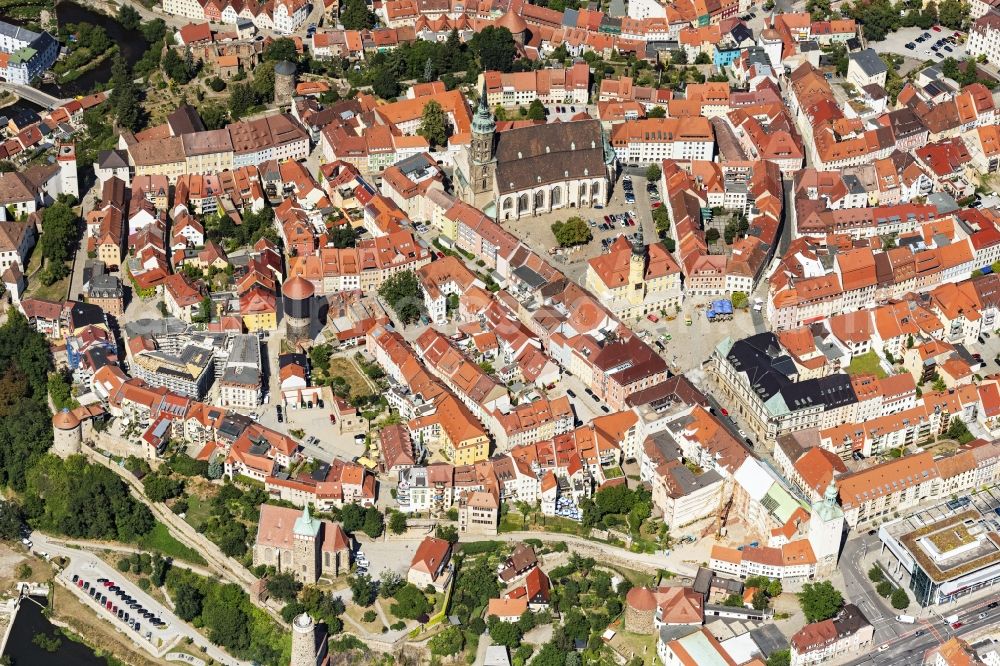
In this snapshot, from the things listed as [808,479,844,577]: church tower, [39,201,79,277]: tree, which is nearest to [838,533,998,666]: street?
[808,479,844,577]: church tower

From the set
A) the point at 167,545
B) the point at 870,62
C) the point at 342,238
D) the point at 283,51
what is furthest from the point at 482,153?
the point at 167,545

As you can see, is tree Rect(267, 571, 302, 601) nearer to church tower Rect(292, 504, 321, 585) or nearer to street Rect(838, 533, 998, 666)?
church tower Rect(292, 504, 321, 585)

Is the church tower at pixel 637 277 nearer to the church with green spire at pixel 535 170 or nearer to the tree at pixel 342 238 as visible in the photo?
the church with green spire at pixel 535 170

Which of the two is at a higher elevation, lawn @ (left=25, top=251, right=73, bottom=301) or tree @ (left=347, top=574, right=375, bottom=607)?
lawn @ (left=25, top=251, right=73, bottom=301)

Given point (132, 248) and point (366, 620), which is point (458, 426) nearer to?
point (366, 620)

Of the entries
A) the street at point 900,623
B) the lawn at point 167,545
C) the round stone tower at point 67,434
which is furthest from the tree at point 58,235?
the street at point 900,623

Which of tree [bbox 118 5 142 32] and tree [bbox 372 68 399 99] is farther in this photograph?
tree [bbox 118 5 142 32]

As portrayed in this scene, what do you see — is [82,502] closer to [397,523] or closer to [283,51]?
[397,523]
